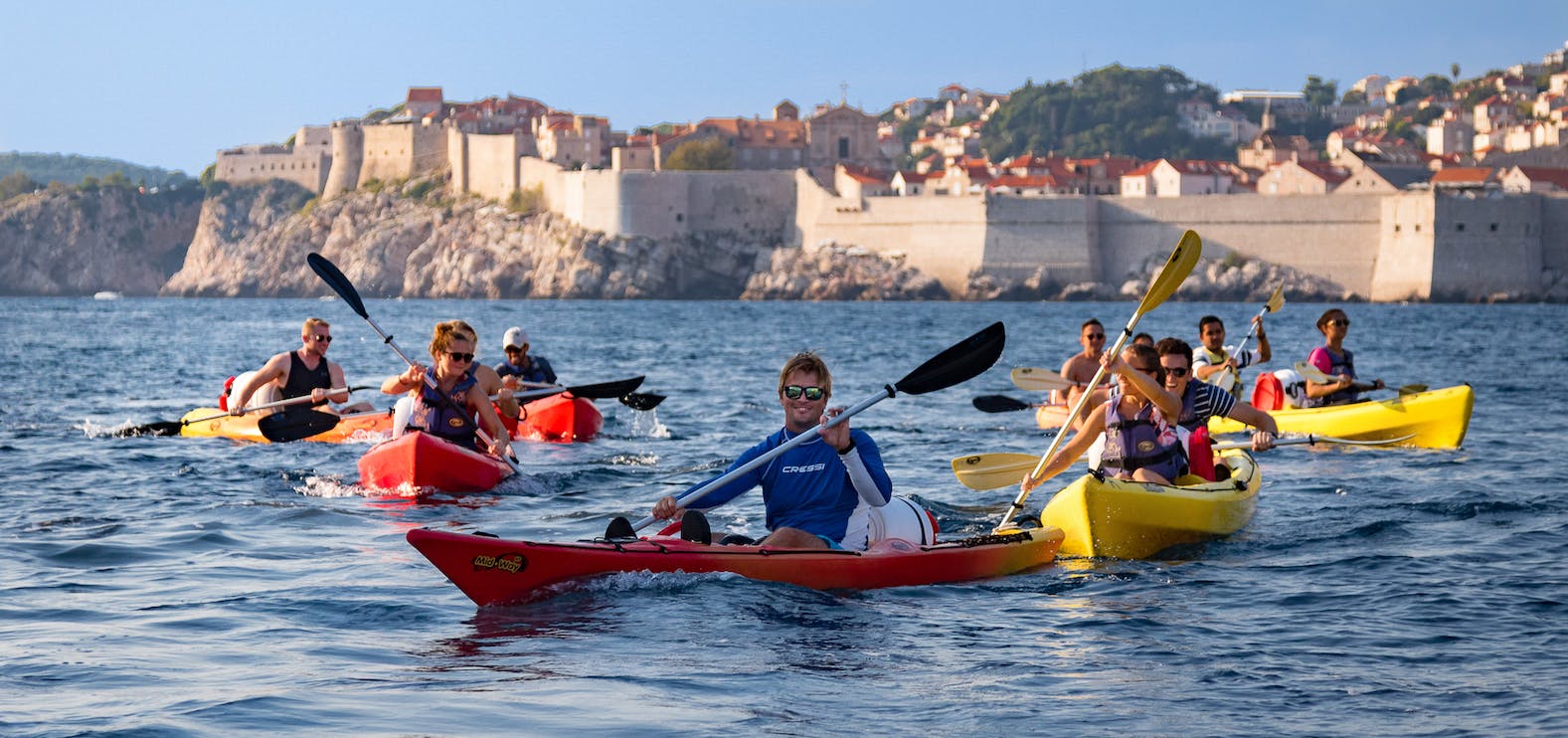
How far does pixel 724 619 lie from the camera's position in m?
7.41

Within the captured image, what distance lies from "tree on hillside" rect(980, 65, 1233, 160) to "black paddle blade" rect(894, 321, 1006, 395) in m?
130

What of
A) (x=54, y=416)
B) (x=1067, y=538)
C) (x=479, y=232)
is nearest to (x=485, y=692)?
(x=1067, y=538)

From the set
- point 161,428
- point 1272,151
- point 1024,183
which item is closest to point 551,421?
point 161,428

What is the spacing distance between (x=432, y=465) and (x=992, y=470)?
3.50 m

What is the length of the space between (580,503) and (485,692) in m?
5.47

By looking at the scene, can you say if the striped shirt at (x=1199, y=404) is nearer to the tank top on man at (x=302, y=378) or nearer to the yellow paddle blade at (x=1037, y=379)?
the yellow paddle blade at (x=1037, y=379)

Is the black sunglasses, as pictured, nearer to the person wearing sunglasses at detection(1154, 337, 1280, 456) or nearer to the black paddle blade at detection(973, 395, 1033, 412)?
the person wearing sunglasses at detection(1154, 337, 1280, 456)

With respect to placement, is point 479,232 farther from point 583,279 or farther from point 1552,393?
point 1552,393

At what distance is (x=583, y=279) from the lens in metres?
85.4

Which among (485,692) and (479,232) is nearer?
(485,692)

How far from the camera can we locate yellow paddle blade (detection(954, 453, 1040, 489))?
9.95 metres

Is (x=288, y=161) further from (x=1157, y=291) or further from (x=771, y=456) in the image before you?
(x=771, y=456)

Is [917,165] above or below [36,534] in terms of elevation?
above

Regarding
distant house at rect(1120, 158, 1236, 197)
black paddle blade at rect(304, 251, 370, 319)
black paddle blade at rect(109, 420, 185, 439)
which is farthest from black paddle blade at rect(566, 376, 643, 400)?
distant house at rect(1120, 158, 1236, 197)
